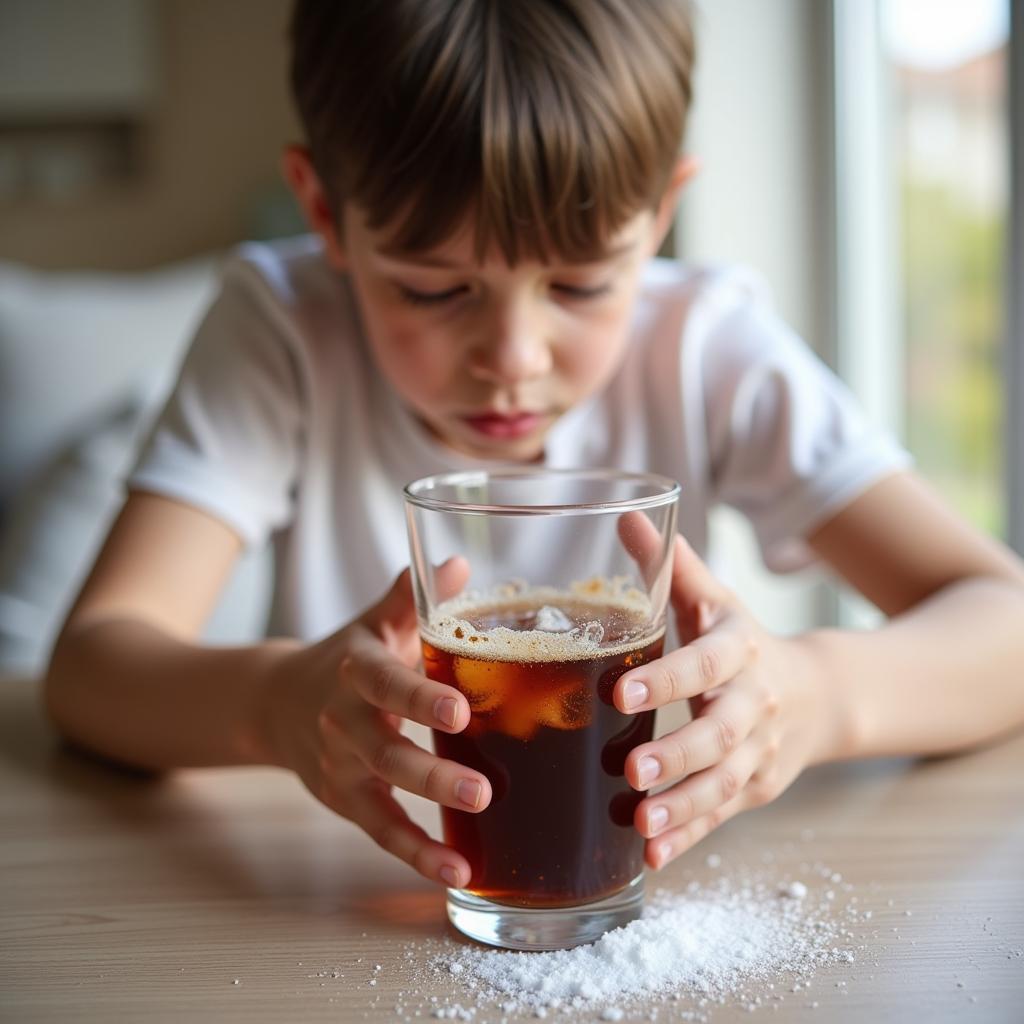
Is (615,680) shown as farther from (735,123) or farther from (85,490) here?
(735,123)

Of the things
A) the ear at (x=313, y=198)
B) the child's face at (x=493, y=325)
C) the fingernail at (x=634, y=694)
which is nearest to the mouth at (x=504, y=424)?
the child's face at (x=493, y=325)

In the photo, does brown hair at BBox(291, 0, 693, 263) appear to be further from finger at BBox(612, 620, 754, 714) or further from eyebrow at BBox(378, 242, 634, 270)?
finger at BBox(612, 620, 754, 714)

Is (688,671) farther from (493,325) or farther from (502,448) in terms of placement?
(502,448)

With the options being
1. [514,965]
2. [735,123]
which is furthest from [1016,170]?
[514,965]

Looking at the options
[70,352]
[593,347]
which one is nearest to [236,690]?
[593,347]

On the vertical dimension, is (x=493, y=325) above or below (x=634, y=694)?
above

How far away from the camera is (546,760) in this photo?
0.66 meters

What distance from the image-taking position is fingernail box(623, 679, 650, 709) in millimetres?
659

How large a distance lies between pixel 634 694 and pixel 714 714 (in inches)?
4.7

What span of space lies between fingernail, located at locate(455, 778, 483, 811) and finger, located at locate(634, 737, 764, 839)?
10 centimetres

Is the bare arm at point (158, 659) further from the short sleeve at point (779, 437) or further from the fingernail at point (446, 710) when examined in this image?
the short sleeve at point (779, 437)

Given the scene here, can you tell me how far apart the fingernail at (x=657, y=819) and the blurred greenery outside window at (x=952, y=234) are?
1260 millimetres

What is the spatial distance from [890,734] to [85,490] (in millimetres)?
1475

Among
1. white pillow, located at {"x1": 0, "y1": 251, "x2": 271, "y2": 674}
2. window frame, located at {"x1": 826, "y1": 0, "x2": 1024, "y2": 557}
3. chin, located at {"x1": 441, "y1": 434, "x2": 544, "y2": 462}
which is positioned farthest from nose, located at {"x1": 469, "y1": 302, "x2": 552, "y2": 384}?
window frame, located at {"x1": 826, "y1": 0, "x2": 1024, "y2": 557}
